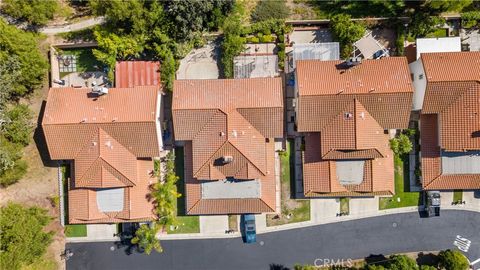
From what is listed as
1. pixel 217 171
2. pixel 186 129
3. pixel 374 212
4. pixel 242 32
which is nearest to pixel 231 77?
pixel 242 32

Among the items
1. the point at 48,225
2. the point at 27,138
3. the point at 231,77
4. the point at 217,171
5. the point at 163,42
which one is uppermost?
the point at 163,42

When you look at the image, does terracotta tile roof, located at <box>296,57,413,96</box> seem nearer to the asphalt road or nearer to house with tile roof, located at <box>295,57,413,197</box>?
house with tile roof, located at <box>295,57,413,197</box>

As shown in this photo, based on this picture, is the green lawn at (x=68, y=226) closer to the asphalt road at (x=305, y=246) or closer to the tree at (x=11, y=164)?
the asphalt road at (x=305, y=246)

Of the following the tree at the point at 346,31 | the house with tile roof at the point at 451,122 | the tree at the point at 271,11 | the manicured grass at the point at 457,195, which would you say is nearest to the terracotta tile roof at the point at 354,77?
the house with tile roof at the point at 451,122

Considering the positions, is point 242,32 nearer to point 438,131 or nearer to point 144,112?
point 144,112

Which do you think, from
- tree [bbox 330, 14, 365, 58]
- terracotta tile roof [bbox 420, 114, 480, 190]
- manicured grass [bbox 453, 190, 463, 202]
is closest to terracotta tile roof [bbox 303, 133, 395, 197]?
terracotta tile roof [bbox 420, 114, 480, 190]
